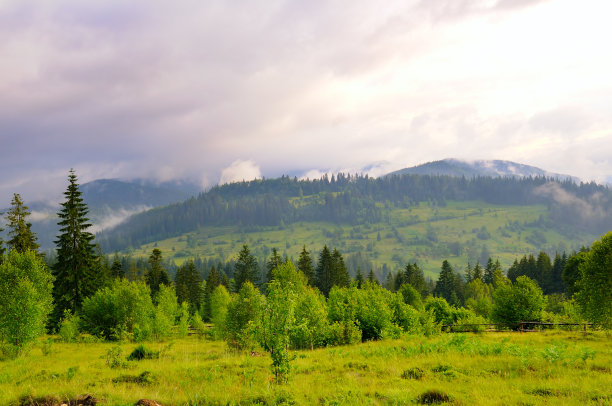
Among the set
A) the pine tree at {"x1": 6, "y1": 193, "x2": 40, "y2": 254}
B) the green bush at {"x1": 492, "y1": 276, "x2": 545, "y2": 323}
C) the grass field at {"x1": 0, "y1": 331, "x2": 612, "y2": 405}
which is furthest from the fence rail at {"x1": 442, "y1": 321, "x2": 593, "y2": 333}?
the pine tree at {"x1": 6, "y1": 193, "x2": 40, "y2": 254}

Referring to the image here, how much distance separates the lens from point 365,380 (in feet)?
46.2

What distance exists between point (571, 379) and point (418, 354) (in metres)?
8.41

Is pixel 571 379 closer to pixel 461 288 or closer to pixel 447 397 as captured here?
pixel 447 397

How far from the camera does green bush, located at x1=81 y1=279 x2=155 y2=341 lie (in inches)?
1693

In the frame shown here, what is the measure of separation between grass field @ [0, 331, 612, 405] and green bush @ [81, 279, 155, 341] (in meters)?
23.0

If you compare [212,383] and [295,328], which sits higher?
[295,328]

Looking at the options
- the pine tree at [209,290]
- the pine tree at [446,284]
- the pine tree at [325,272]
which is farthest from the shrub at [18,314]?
the pine tree at [446,284]

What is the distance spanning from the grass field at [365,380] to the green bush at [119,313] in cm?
2302

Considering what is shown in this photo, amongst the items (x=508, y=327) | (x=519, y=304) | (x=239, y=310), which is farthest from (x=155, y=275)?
(x=519, y=304)

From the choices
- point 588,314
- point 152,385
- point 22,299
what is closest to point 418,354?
point 152,385

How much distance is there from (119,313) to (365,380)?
40.5 m

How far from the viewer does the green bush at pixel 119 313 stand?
43.0m

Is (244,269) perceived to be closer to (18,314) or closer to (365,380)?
(18,314)

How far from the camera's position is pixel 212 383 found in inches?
572
